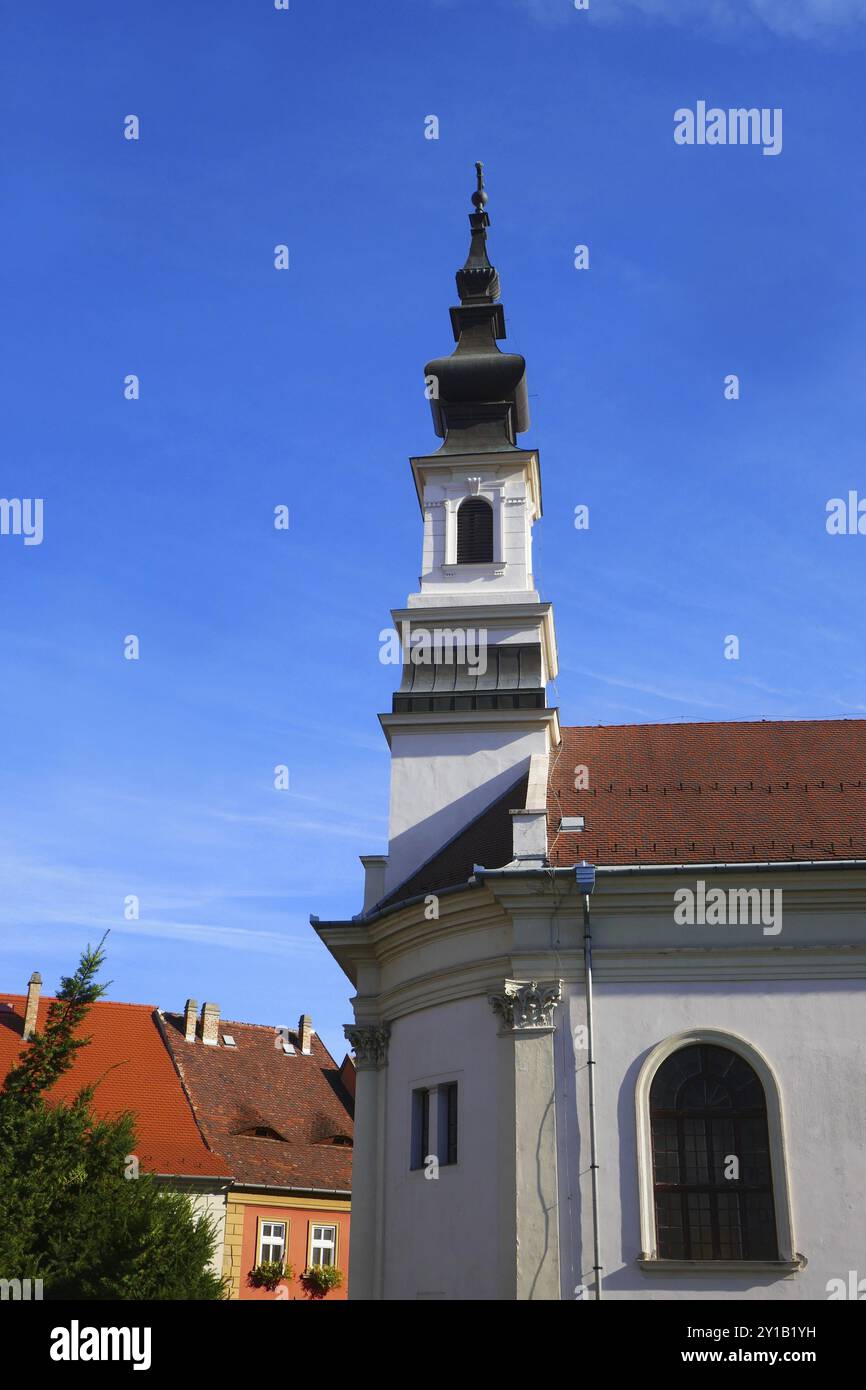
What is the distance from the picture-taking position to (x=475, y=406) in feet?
100

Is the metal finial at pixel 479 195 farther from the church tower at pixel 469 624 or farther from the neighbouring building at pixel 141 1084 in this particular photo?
the neighbouring building at pixel 141 1084

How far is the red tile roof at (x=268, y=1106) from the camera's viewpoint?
39.5 m

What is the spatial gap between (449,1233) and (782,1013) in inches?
255

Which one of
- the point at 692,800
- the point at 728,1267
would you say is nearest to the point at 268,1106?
the point at 692,800

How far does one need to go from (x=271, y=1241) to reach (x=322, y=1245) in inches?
80.6

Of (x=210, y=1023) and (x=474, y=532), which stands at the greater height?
(x=474, y=532)

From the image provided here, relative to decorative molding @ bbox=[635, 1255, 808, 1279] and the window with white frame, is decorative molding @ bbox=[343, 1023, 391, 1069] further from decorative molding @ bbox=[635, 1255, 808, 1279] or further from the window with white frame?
decorative molding @ bbox=[635, 1255, 808, 1279]

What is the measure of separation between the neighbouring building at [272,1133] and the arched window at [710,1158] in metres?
19.7

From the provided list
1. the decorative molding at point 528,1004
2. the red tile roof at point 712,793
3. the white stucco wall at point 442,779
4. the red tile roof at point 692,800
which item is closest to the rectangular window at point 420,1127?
the decorative molding at point 528,1004

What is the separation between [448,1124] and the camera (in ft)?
72.0

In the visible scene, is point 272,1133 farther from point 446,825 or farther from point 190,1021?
point 446,825

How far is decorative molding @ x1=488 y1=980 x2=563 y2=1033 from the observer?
68.7ft
